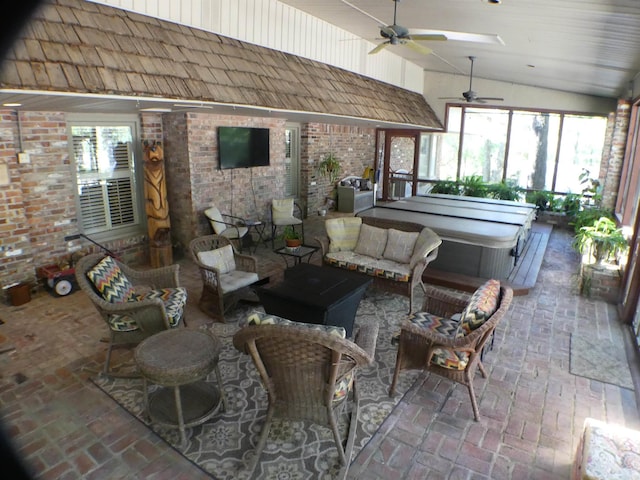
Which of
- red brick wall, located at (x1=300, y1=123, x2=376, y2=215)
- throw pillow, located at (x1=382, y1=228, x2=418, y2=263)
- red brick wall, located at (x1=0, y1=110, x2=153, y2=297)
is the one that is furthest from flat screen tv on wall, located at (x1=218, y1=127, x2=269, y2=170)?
throw pillow, located at (x1=382, y1=228, x2=418, y2=263)

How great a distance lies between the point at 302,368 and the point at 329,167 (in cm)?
782

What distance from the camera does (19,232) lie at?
513cm

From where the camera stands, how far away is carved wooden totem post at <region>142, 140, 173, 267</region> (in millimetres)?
6168

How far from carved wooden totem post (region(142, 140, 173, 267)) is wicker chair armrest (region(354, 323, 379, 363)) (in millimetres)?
4089

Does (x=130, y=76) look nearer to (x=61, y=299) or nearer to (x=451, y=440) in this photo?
(x=61, y=299)

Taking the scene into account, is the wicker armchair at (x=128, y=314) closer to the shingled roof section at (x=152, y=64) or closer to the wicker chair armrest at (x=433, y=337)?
the shingled roof section at (x=152, y=64)

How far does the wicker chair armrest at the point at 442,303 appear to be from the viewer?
378 centimetres

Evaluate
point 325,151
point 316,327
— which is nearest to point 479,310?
point 316,327

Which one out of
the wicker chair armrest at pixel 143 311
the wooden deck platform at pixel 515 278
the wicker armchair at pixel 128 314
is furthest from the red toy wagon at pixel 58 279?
the wooden deck platform at pixel 515 278

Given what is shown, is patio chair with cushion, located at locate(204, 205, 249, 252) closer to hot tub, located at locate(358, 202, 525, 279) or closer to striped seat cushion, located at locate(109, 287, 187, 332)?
hot tub, located at locate(358, 202, 525, 279)

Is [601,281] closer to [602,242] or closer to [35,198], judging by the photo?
[602,242]

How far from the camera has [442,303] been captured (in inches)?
153

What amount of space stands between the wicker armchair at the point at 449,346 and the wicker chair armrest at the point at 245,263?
7.07ft

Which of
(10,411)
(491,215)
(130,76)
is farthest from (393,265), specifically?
(10,411)
